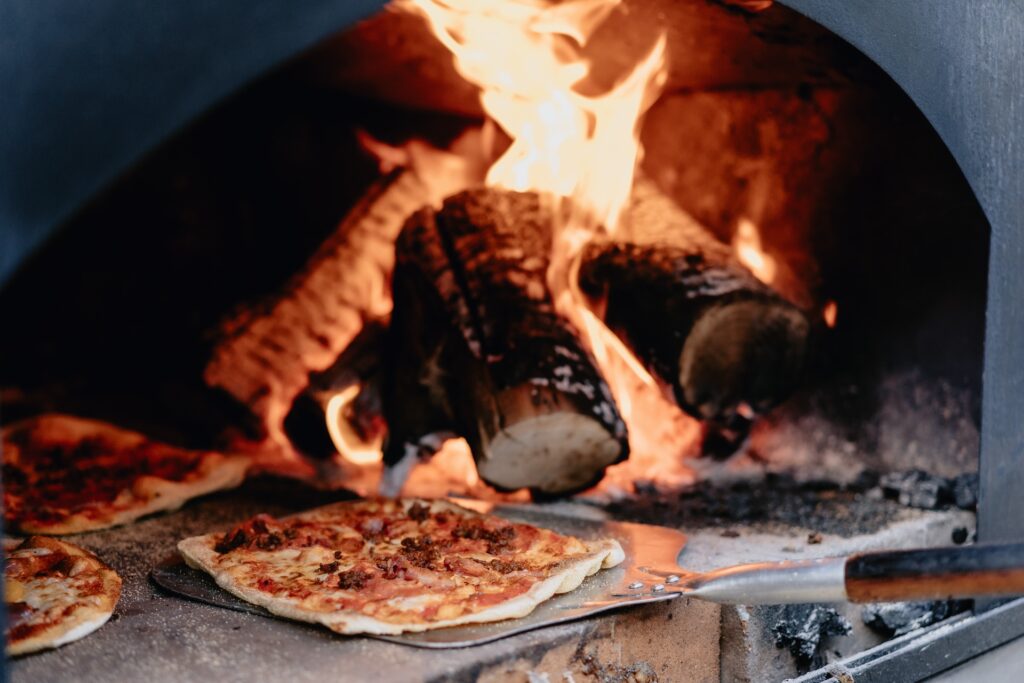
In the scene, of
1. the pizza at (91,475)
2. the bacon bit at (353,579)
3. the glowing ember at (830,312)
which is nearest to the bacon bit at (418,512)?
the bacon bit at (353,579)

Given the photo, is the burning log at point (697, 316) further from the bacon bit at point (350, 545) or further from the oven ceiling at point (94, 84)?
the oven ceiling at point (94, 84)

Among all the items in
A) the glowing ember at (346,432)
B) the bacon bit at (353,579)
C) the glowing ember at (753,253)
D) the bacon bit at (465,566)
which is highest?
the glowing ember at (753,253)

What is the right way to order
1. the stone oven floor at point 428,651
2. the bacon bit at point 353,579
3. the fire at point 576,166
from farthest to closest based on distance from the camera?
1. the fire at point 576,166
2. the bacon bit at point 353,579
3. the stone oven floor at point 428,651

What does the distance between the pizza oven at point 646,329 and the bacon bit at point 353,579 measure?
14cm

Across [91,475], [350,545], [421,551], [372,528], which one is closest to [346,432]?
[91,475]

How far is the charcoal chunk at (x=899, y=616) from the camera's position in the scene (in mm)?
2568

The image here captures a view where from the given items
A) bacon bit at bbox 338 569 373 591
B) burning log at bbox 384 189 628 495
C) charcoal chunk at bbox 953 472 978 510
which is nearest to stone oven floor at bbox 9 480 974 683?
bacon bit at bbox 338 569 373 591

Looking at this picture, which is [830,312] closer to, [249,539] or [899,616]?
[899,616]

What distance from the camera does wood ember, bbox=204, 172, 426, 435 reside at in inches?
137

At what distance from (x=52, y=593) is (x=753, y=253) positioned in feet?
7.91

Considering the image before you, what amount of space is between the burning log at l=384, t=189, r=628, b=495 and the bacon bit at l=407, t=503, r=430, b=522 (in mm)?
246

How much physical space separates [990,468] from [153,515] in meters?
2.20

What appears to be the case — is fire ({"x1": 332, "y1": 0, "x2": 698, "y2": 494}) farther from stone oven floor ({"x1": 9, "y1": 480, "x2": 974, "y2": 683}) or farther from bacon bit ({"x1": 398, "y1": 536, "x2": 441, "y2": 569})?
bacon bit ({"x1": 398, "y1": 536, "x2": 441, "y2": 569})

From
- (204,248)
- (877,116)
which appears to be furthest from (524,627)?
(204,248)
